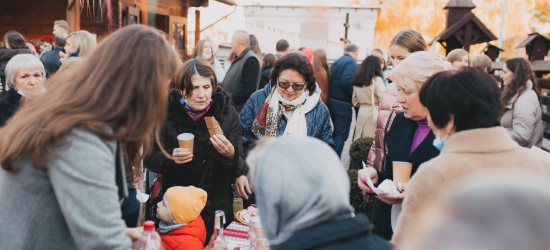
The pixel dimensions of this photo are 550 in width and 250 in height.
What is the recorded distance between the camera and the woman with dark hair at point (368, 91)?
21.0 ft

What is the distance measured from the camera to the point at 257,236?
2.24 metres

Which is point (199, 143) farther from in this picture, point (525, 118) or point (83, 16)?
point (83, 16)

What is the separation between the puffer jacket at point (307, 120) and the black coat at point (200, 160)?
44 centimetres

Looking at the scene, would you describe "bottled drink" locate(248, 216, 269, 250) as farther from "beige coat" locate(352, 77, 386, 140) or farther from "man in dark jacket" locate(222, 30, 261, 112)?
"beige coat" locate(352, 77, 386, 140)

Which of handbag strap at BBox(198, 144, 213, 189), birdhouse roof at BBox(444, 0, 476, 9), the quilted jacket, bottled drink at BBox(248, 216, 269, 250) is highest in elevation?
birdhouse roof at BBox(444, 0, 476, 9)

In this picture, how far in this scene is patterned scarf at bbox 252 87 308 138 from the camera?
10.9 feet

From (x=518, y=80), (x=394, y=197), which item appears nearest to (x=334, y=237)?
(x=394, y=197)

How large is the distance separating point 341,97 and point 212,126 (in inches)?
167

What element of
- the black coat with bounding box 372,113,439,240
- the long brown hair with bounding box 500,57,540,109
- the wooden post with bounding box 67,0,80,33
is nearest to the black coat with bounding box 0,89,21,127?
the black coat with bounding box 372,113,439,240

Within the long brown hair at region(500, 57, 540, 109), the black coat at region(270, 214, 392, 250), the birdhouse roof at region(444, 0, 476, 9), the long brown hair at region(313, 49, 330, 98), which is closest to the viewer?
the black coat at region(270, 214, 392, 250)

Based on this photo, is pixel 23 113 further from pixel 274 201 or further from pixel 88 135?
pixel 274 201

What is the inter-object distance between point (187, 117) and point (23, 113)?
1521mm

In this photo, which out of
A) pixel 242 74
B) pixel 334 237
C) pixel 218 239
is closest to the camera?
pixel 334 237

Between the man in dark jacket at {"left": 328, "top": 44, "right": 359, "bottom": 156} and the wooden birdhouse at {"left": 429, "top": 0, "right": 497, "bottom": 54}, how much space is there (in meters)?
2.59
